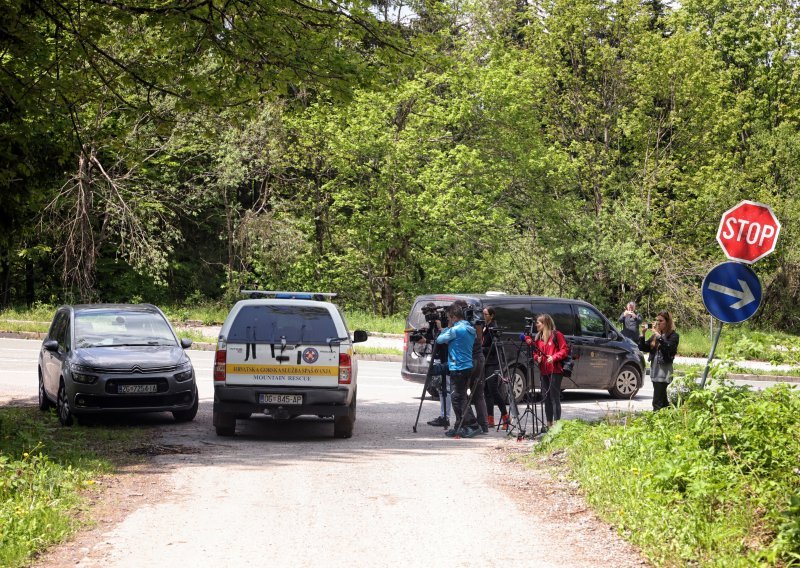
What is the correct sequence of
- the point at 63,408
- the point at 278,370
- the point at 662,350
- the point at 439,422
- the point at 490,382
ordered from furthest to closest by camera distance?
the point at 439,422 < the point at 490,382 < the point at 662,350 < the point at 63,408 < the point at 278,370

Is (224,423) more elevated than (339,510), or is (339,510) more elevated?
(339,510)

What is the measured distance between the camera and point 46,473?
9500 millimetres

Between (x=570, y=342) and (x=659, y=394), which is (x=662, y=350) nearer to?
(x=659, y=394)

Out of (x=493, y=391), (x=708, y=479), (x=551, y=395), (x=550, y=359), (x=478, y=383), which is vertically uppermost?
(x=550, y=359)

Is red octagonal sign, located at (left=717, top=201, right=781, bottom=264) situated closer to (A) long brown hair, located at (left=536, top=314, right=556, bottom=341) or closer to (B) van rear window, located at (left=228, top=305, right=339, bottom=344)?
(A) long brown hair, located at (left=536, top=314, right=556, bottom=341)

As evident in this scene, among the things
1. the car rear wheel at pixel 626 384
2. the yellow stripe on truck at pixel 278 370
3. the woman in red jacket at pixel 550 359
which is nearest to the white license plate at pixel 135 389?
the yellow stripe on truck at pixel 278 370

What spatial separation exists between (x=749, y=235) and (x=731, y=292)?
1570 millimetres

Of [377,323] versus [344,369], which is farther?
[377,323]

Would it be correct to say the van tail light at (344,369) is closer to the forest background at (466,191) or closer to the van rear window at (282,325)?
the van rear window at (282,325)

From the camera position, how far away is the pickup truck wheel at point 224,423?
1341 cm

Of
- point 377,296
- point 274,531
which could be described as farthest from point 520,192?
point 274,531

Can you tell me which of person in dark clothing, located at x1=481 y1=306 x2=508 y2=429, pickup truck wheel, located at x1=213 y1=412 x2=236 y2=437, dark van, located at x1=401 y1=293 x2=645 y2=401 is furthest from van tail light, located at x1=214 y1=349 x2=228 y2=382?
dark van, located at x1=401 y1=293 x2=645 y2=401

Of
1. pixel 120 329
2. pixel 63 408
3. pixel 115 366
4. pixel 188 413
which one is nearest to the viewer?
pixel 115 366

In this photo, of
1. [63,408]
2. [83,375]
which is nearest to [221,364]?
[83,375]
